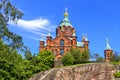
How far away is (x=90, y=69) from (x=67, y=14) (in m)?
46.0

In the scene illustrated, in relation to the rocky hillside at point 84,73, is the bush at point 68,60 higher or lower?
higher

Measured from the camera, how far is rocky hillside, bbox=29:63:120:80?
167 ft

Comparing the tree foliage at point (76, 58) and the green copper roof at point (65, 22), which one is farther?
the green copper roof at point (65, 22)

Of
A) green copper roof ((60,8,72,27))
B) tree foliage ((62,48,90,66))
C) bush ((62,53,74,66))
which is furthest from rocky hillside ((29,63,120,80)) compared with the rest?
→ green copper roof ((60,8,72,27))

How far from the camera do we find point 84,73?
51.9 meters

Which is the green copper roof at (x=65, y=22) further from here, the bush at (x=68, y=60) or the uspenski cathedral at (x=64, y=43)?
the bush at (x=68, y=60)

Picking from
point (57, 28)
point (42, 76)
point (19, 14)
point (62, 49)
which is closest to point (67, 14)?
point (57, 28)

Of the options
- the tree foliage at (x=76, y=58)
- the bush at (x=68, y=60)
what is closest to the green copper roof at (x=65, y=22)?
the tree foliage at (x=76, y=58)

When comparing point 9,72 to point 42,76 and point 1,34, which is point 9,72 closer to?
point 1,34

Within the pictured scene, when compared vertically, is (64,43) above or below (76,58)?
above

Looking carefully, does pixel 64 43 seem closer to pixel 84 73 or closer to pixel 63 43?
pixel 63 43

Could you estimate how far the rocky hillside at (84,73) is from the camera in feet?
167

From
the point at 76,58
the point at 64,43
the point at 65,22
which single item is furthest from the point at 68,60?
the point at 65,22

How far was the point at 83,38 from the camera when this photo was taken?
89.8 m
